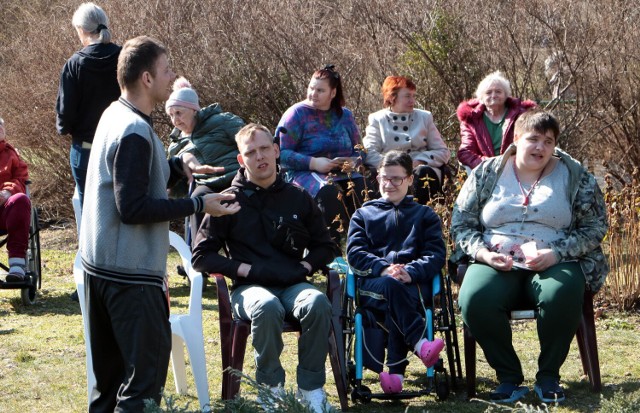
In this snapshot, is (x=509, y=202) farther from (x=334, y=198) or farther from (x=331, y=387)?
(x=334, y=198)

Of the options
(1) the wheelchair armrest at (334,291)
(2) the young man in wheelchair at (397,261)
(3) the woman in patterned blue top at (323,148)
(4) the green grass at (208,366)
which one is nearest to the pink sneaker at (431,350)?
(2) the young man in wheelchair at (397,261)

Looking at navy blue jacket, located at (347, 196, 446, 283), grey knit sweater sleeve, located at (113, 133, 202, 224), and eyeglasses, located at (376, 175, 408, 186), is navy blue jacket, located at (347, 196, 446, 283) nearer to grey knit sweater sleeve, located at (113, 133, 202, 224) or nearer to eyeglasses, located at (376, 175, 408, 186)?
eyeglasses, located at (376, 175, 408, 186)

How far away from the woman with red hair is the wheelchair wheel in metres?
2.72

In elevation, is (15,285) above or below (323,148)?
below

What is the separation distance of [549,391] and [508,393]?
0.68 feet

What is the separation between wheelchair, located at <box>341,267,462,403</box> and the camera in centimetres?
512

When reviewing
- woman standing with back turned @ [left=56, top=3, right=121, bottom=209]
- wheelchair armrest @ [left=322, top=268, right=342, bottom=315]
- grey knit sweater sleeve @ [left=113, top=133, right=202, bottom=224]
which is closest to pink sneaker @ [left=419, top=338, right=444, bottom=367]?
wheelchair armrest @ [left=322, top=268, right=342, bottom=315]

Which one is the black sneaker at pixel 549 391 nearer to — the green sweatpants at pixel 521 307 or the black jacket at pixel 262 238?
the green sweatpants at pixel 521 307

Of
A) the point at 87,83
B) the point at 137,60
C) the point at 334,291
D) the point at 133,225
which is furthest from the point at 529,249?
the point at 87,83

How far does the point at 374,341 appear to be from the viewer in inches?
204

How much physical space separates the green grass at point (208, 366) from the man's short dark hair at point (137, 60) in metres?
1.64

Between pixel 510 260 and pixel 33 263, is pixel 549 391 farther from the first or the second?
pixel 33 263

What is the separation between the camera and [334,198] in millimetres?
7242

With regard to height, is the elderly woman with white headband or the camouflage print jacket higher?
the elderly woman with white headband
